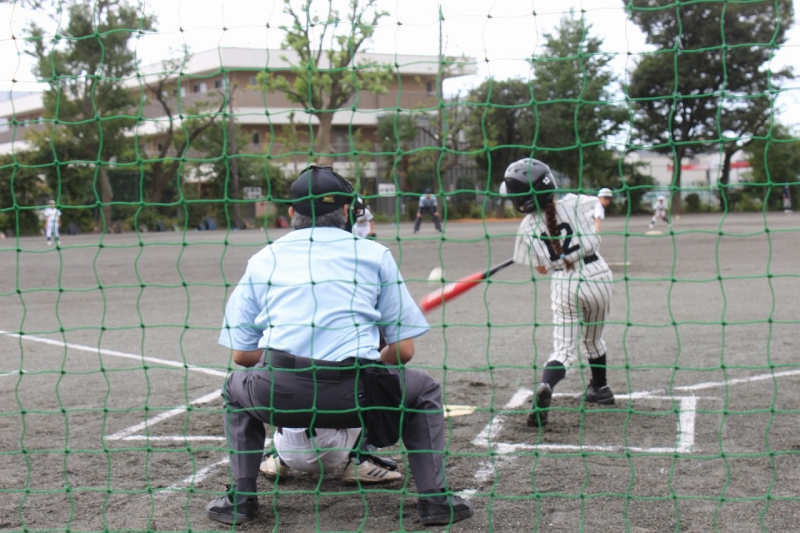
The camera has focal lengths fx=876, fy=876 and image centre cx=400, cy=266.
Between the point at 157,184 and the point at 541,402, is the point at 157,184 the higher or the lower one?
→ the higher one

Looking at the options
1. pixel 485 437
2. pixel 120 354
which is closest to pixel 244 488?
pixel 485 437

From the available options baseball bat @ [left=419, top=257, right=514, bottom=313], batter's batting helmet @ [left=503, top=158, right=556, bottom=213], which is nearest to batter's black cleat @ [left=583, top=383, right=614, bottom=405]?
baseball bat @ [left=419, top=257, right=514, bottom=313]

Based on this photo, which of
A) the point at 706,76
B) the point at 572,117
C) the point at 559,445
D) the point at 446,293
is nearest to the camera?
the point at 559,445

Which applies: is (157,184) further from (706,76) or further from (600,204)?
(600,204)

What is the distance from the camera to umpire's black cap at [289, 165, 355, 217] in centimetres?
368

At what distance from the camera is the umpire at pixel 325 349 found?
355 centimetres

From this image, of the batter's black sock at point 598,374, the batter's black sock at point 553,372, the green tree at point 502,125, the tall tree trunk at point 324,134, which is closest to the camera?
the batter's black sock at point 553,372

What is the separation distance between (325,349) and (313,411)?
0.83ft

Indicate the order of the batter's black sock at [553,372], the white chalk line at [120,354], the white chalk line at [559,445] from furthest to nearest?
1. the white chalk line at [120,354]
2. the batter's black sock at [553,372]
3. the white chalk line at [559,445]

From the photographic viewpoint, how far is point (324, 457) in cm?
412

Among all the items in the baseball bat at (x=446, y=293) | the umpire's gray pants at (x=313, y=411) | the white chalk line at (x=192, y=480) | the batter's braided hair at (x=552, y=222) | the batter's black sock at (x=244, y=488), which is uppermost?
the batter's braided hair at (x=552, y=222)

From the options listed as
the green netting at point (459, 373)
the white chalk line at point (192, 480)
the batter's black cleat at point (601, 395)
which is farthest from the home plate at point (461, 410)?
the white chalk line at point (192, 480)

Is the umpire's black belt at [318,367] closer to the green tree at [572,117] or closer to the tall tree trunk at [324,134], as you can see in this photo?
the tall tree trunk at [324,134]

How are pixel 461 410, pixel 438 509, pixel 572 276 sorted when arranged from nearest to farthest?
pixel 438 509, pixel 572 276, pixel 461 410
